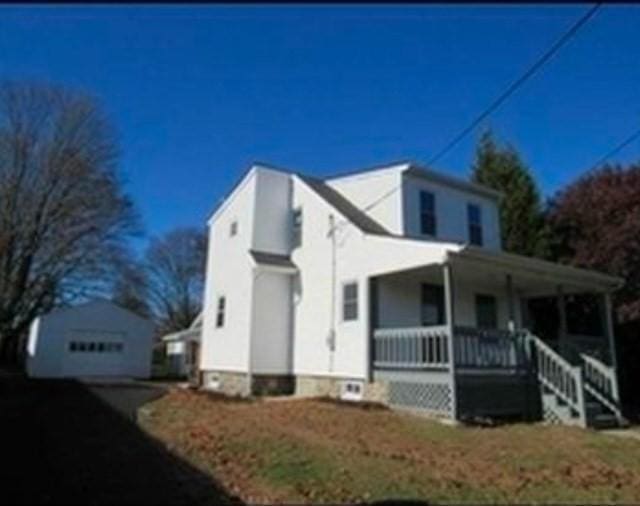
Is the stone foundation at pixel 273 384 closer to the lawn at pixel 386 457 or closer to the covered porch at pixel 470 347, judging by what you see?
the covered porch at pixel 470 347

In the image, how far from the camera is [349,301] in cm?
1802

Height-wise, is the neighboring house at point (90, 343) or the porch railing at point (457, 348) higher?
the neighboring house at point (90, 343)

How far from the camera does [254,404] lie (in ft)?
54.2

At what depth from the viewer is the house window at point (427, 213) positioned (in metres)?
20.1

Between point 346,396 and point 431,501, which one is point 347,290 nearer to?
point 346,396

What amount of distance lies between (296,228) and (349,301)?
13.7 feet

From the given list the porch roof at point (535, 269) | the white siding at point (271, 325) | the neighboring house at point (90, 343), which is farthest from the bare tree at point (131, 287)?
the porch roof at point (535, 269)

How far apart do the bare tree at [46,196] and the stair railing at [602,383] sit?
92.7ft

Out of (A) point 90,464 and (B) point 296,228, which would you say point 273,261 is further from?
(A) point 90,464

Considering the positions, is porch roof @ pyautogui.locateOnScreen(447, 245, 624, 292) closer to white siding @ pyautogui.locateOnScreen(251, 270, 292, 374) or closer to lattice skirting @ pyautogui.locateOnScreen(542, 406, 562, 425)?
lattice skirting @ pyautogui.locateOnScreen(542, 406, 562, 425)

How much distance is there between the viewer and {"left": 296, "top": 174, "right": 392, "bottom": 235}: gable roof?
18.7 m

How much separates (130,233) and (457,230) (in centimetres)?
2530

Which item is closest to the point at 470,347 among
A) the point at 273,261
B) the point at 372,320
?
the point at 372,320

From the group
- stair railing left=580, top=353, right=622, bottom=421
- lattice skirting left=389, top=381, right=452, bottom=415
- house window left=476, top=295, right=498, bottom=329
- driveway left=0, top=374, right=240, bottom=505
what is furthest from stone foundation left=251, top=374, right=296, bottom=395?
stair railing left=580, top=353, right=622, bottom=421
